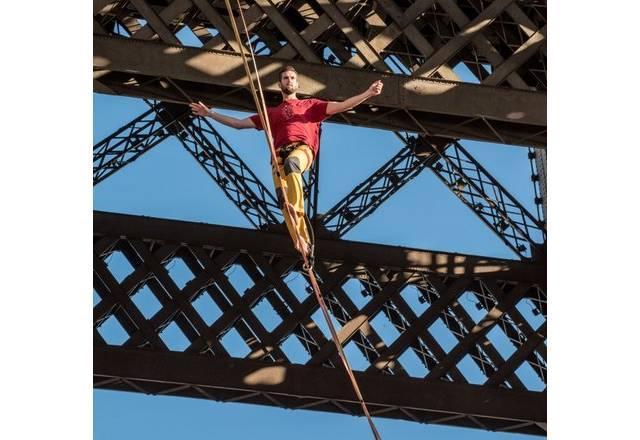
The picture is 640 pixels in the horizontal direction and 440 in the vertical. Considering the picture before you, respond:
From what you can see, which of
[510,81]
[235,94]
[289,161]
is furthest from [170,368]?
[289,161]

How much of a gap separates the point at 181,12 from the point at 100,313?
241 inches

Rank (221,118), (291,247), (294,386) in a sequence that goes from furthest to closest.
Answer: (291,247) → (294,386) → (221,118)

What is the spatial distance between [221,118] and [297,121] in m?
0.75

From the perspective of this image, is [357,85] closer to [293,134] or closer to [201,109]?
[293,134]

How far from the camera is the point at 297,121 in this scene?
19875 mm

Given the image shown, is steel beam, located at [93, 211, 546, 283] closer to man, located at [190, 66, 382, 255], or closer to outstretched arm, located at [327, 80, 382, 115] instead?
man, located at [190, 66, 382, 255]

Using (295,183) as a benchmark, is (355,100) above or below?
above

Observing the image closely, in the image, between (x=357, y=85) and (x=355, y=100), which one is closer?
(x=355, y=100)

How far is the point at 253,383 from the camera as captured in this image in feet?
96.1

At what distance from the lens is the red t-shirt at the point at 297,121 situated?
65.1 ft

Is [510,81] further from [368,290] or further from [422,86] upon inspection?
[368,290]

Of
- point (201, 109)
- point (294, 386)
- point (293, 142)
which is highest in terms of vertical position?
point (294, 386)

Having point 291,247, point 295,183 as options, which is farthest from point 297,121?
point 291,247

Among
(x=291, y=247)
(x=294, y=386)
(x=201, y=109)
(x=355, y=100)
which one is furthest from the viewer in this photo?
(x=291, y=247)
